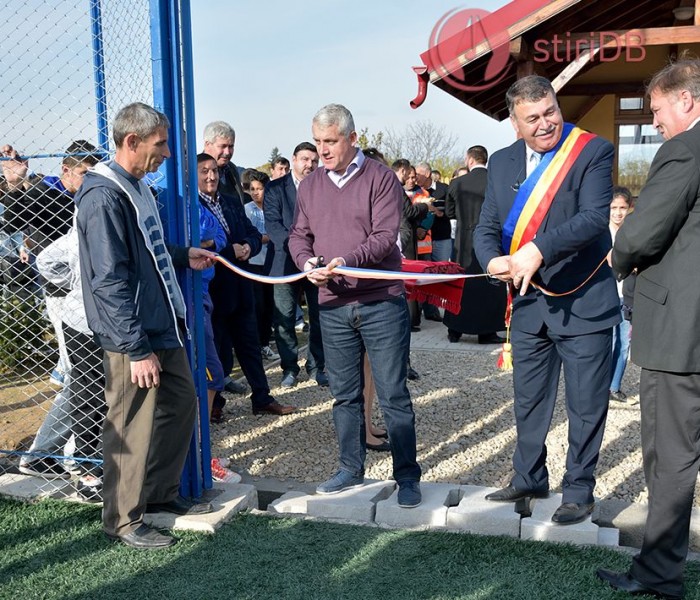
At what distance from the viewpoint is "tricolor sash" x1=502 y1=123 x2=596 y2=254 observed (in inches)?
140

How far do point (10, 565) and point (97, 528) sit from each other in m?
0.46

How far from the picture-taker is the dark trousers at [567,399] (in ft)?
12.0

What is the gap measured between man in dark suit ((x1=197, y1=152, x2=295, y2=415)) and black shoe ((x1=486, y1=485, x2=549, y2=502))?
236 centimetres

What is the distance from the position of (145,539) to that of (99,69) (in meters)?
2.44

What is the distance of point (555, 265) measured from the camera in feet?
11.9

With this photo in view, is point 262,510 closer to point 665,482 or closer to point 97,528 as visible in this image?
point 97,528

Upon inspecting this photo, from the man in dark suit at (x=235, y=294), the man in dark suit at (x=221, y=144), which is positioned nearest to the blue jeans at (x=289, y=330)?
the man in dark suit at (x=235, y=294)

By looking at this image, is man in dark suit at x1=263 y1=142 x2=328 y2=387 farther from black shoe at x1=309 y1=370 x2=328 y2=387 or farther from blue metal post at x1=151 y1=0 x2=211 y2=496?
blue metal post at x1=151 y1=0 x2=211 y2=496

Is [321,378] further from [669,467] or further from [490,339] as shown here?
[669,467]

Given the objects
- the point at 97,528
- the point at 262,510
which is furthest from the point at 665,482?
the point at 97,528

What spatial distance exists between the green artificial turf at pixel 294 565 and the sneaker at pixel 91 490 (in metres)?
0.24

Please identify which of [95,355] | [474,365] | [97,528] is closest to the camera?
[97,528]

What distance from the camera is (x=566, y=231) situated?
3.43m

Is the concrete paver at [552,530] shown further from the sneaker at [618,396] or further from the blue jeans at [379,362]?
the sneaker at [618,396]
